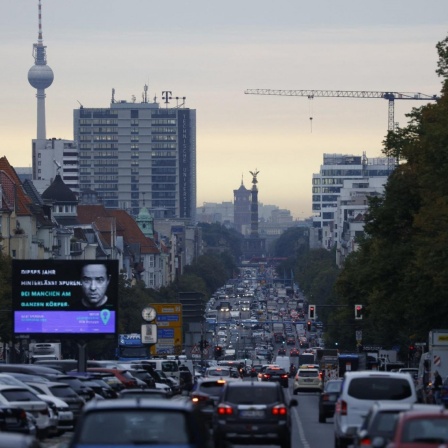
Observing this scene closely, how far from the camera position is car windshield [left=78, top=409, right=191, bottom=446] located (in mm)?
20016

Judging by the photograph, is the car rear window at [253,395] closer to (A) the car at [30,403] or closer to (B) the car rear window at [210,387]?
(A) the car at [30,403]

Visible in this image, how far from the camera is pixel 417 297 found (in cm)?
7019

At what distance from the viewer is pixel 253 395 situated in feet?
110

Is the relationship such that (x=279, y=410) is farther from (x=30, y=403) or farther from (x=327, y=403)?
(x=327, y=403)

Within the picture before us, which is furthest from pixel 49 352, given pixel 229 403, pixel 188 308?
pixel 229 403

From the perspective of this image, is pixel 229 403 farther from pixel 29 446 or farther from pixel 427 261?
pixel 427 261

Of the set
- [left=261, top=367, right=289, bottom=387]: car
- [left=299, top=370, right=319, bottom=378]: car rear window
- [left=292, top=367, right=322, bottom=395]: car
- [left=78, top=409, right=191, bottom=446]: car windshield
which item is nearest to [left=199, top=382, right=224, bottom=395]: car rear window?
Answer: [left=78, top=409, right=191, bottom=446]: car windshield

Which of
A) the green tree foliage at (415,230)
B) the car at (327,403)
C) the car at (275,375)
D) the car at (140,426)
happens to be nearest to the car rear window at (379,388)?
the car at (140,426)

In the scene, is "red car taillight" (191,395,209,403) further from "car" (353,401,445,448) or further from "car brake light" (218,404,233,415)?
"car" (353,401,445,448)

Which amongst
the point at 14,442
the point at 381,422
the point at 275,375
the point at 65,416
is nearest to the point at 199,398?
the point at 65,416

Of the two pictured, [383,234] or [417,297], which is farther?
[383,234]

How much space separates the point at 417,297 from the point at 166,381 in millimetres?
12264

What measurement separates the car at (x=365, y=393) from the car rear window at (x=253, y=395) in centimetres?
143

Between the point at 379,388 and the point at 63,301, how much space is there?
3209 cm
